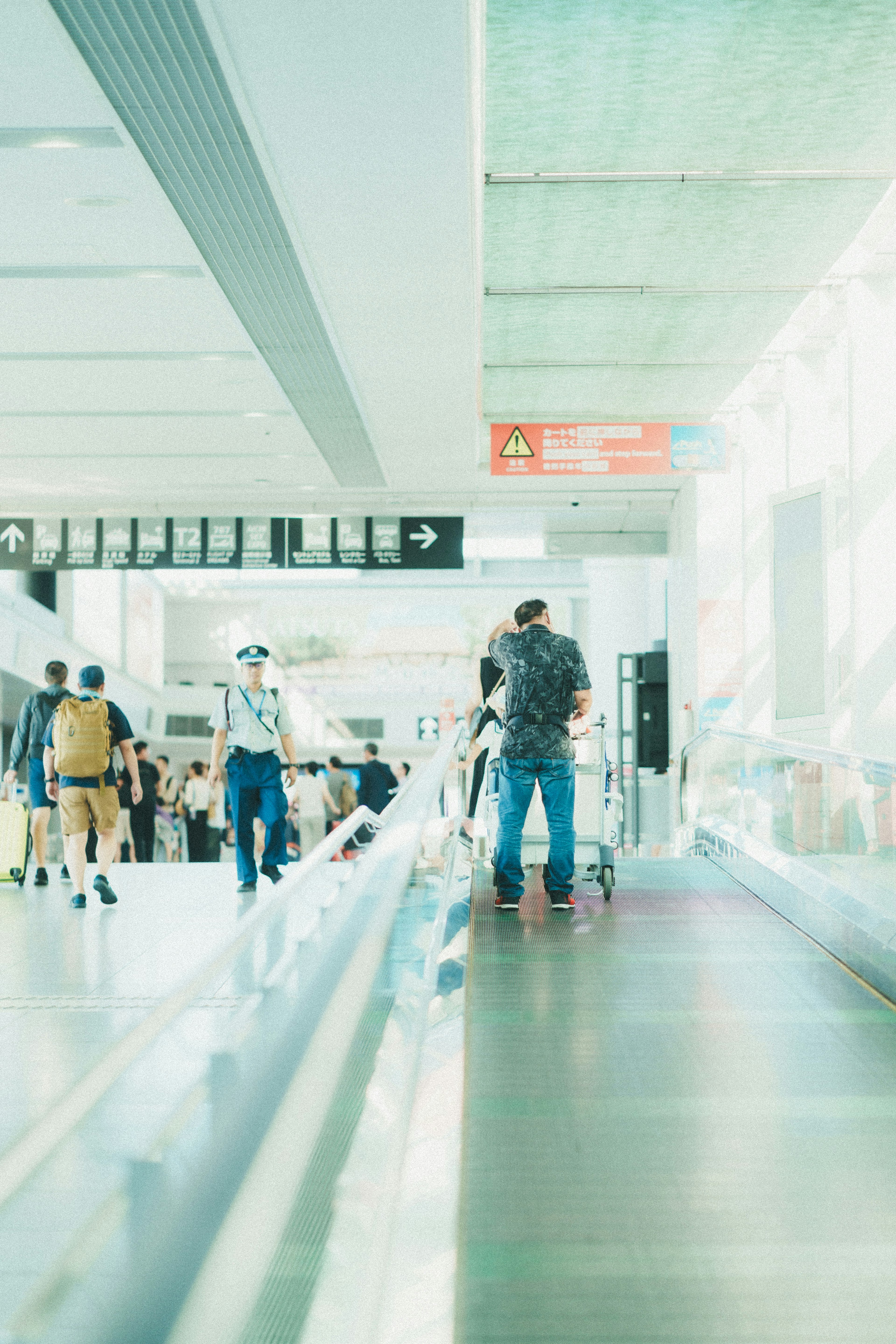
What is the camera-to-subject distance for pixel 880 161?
22.5 ft

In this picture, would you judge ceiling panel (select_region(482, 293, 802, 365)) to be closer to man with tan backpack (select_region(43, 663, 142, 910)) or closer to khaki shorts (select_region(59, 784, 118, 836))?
man with tan backpack (select_region(43, 663, 142, 910))

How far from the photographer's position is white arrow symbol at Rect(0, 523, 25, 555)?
14.2m

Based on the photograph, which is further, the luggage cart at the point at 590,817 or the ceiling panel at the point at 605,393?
the ceiling panel at the point at 605,393

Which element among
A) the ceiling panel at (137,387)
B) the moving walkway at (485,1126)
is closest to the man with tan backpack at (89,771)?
the moving walkway at (485,1126)

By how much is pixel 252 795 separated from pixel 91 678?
1.41 meters

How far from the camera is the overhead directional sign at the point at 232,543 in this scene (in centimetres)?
1407

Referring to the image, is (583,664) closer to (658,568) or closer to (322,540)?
(322,540)

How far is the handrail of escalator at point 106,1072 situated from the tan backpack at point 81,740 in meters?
5.65

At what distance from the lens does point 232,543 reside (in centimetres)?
1423

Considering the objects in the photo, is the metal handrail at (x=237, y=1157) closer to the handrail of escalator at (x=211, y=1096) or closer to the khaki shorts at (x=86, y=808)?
the handrail of escalator at (x=211, y=1096)

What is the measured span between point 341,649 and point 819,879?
103ft

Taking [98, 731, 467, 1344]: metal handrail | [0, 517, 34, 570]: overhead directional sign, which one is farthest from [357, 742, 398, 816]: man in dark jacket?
[98, 731, 467, 1344]: metal handrail

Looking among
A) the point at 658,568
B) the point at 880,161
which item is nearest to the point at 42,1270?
the point at 880,161

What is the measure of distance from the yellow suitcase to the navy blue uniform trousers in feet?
6.72
